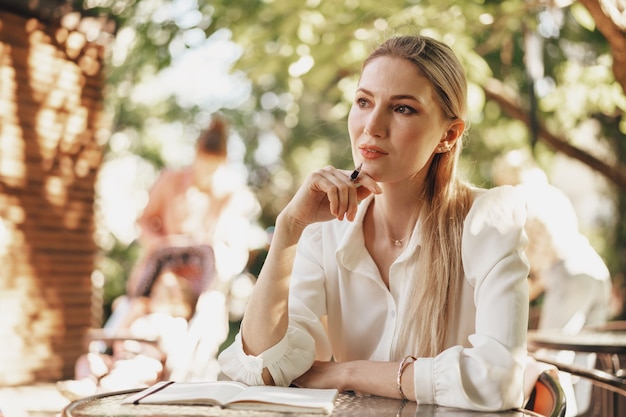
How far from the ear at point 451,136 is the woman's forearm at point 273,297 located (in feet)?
1.56

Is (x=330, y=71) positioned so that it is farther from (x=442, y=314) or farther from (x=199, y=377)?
(x=442, y=314)

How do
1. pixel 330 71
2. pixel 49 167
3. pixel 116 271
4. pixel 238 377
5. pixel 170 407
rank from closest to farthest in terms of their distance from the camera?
pixel 170 407 → pixel 238 377 → pixel 330 71 → pixel 49 167 → pixel 116 271

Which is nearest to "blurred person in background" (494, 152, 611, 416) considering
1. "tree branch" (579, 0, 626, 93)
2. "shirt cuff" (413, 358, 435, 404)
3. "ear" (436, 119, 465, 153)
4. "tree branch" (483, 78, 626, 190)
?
"tree branch" (579, 0, 626, 93)

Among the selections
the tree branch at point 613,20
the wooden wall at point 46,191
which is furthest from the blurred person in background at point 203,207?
the tree branch at point 613,20

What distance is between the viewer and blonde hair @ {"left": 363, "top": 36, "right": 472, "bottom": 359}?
2059 millimetres

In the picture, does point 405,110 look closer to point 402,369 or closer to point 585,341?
point 402,369

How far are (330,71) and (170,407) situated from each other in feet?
10.5

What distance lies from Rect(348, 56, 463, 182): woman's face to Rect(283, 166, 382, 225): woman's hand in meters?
0.06

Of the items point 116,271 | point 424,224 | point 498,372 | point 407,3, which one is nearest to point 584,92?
point 407,3

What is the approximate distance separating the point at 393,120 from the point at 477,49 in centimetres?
468

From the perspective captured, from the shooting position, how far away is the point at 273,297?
6.63 feet

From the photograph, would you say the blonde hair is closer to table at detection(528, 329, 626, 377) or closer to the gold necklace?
the gold necklace

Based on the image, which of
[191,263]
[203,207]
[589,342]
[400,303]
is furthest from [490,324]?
[203,207]

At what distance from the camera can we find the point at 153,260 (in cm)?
512
